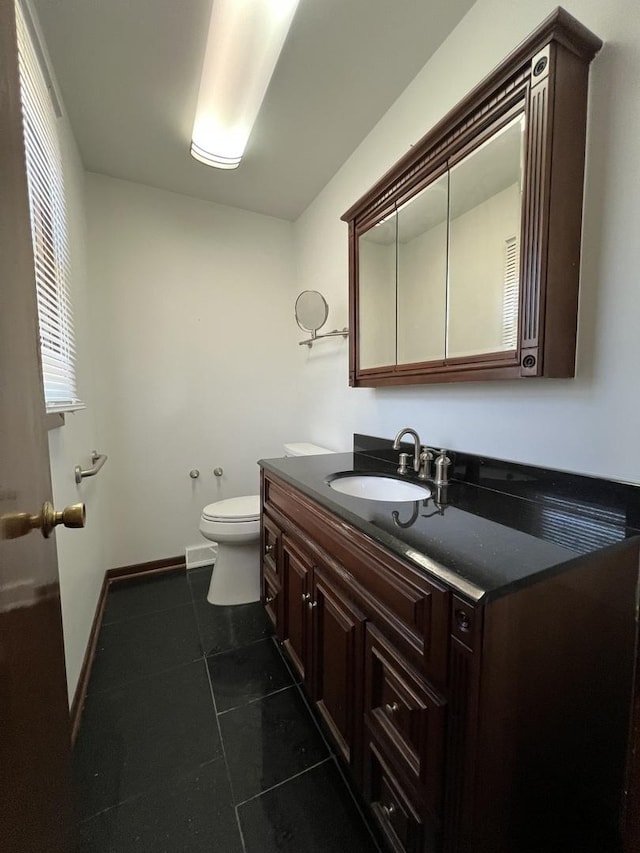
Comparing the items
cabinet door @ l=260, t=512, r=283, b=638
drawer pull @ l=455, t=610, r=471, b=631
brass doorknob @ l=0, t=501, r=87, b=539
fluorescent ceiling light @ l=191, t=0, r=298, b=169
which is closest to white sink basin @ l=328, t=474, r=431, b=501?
cabinet door @ l=260, t=512, r=283, b=638

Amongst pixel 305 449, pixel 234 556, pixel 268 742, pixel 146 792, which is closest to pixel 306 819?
pixel 268 742

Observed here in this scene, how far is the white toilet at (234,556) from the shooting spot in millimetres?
1810

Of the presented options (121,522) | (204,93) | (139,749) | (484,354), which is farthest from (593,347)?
(121,522)

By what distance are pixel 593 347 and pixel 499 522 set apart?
1.62 ft

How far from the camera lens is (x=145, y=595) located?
1.98 meters

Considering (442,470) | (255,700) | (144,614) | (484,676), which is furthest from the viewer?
(144,614)

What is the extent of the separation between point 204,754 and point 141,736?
0.80 feet

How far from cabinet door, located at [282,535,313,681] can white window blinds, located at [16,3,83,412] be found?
91 cm

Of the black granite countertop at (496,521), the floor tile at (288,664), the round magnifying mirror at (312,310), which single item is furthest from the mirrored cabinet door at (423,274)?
the floor tile at (288,664)

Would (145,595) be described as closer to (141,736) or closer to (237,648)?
(237,648)

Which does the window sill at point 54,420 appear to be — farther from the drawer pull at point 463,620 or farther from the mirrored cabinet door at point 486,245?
the mirrored cabinet door at point 486,245

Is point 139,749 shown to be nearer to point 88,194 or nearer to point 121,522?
point 121,522

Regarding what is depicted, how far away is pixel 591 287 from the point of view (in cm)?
85

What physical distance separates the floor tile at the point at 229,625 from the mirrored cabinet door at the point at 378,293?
4.53 feet
